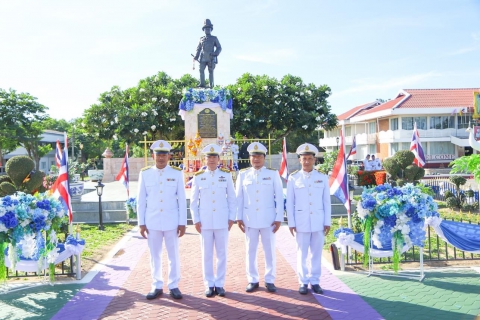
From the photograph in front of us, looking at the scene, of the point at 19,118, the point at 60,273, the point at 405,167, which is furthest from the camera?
the point at 19,118

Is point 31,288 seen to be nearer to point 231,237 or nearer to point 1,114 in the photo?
point 231,237

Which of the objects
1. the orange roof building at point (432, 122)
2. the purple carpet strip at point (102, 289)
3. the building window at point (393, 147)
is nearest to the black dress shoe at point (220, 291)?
the purple carpet strip at point (102, 289)

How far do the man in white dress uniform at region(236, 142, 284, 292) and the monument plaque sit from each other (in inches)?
502

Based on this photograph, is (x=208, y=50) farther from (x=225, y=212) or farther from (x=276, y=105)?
(x=225, y=212)

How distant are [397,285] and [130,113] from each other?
2287cm

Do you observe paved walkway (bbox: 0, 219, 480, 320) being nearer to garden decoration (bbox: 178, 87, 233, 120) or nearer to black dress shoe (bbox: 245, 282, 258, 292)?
black dress shoe (bbox: 245, 282, 258, 292)

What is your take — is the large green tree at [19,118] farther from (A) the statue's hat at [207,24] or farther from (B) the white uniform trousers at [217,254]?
(B) the white uniform trousers at [217,254]

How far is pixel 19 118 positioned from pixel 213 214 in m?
33.1

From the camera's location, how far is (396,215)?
6129mm

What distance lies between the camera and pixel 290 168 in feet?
84.5

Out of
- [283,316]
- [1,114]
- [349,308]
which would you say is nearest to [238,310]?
[283,316]

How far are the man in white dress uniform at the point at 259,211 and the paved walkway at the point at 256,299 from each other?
0.36 m

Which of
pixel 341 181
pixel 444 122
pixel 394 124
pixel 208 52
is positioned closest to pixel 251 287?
pixel 341 181

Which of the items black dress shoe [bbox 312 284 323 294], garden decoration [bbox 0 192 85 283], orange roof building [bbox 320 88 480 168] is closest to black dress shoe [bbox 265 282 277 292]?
black dress shoe [bbox 312 284 323 294]
